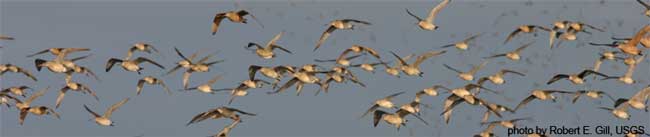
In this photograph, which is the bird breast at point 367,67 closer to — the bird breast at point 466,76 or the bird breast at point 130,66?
the bird breast at point 466,76

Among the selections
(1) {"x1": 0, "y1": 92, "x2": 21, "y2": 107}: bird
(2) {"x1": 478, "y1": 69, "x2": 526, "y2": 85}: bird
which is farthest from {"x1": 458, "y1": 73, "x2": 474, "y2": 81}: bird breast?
(1) {"x1": 0, "y1": 92, "x2": 21, "y2": 107}: bird

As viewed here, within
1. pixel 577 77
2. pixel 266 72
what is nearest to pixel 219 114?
pixel 266 72

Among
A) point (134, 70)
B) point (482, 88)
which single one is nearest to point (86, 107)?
point (134, 70)

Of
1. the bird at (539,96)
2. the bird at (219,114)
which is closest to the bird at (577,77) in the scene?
the bird at (539,96)

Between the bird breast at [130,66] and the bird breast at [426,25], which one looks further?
the bird breast at [130,66]

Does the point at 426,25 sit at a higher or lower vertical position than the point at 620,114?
higher

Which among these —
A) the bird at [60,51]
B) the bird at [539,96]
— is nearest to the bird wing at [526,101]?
the bird at [539,96]

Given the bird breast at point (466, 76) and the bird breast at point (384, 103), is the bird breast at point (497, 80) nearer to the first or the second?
the bird breast at point (466, 76)

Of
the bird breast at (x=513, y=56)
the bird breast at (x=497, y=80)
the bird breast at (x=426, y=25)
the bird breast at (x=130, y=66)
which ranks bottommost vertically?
the bird breast at (x=497, y=80)

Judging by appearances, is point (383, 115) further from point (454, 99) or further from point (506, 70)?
point (506, 70)

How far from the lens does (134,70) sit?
224ft

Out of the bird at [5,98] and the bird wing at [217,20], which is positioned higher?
the bird wing at [217,20]

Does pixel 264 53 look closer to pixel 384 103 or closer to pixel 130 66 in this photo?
pixel 384 103

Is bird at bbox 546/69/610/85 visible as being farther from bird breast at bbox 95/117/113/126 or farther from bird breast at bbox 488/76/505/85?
bird breast at bbox 95/117/113/126
